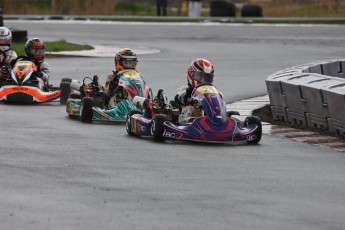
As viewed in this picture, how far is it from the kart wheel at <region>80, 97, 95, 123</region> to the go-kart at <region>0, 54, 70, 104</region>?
251 cm

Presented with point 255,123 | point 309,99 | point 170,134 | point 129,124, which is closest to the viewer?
point 170,134

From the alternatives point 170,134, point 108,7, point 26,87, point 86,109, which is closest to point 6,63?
point 26,87

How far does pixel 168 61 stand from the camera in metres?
27.8

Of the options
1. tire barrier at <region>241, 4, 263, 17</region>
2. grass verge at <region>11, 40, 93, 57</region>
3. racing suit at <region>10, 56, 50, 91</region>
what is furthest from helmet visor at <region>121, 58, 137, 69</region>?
tire barrier at <region>241, 4, 263, 17</region>

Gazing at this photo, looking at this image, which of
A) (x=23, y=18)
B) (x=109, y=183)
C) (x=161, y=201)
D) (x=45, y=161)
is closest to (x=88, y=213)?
(x=161, y=201)

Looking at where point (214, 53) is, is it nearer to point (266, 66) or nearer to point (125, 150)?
point (266, 66)

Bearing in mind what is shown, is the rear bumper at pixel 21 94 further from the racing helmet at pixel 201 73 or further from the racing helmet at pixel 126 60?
the racing helmet at pixel 201 73

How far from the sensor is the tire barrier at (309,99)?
45.5ft

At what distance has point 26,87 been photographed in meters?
17.4

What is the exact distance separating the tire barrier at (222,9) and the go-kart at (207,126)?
3891 centimetres

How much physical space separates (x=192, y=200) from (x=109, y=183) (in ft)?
3.39

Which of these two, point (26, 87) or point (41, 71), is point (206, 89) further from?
point (41, 71)

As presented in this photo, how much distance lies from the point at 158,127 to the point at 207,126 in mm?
558

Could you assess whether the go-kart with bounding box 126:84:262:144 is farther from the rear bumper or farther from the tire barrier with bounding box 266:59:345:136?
the rear bumper
